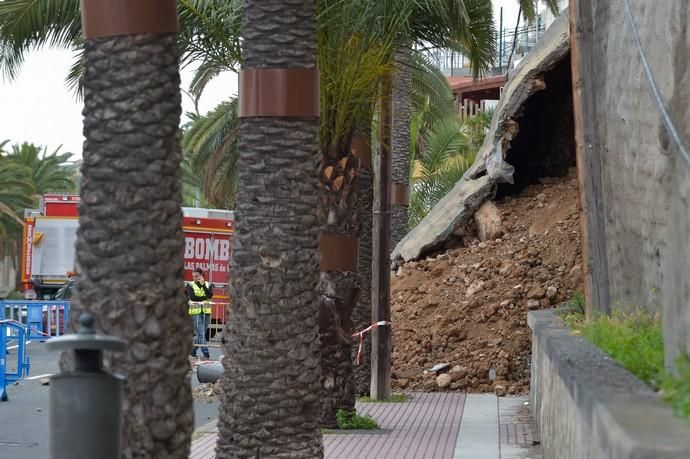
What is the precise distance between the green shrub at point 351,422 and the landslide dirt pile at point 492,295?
15.2ft

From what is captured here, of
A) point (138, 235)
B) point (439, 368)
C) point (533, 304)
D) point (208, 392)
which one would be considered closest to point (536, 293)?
point (533, 304)

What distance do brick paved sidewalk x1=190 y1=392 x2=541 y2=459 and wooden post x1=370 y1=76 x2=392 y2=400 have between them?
1.46 feet

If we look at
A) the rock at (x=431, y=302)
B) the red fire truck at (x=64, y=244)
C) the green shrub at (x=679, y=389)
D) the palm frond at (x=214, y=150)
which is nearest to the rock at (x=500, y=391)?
the rock at (x=431, y=302)

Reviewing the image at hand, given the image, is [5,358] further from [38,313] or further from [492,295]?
[38,313]

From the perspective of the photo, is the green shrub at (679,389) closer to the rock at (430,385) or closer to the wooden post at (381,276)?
the wooden post at (381,276)

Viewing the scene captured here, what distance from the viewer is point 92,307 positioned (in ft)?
21.6

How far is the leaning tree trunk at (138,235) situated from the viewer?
6.58 m

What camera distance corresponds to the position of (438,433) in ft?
48.5

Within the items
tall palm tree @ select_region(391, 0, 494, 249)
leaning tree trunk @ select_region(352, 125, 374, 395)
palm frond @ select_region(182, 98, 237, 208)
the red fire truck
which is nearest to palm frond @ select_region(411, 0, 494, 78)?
tall palm tree @ select_region(391, 0, 494, 249)

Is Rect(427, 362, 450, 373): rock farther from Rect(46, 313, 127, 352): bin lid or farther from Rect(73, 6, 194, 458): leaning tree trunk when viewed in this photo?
Rect(46, 313, 127, 352): bin lid

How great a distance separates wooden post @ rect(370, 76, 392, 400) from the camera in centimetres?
1809

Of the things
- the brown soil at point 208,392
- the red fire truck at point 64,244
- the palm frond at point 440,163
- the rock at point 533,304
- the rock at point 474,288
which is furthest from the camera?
the palm frond at point 440,163

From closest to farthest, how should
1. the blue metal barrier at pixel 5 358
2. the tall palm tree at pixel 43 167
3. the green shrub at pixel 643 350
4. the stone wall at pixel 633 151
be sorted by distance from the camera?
the green shrub at pixel 643 350
the stone wall at pixel 633 151
the blue metal barrier at pixel 5 358
the tall palm tree at pixel 43 167

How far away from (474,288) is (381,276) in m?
3.10
